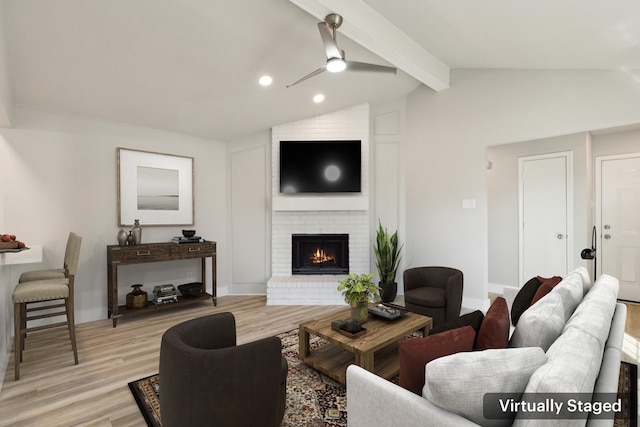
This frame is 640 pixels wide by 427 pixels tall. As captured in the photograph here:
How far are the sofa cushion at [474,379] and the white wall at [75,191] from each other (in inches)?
150

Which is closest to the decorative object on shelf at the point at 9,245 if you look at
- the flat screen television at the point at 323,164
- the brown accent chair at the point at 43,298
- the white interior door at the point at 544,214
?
the brown accent chair at the point at 43,298

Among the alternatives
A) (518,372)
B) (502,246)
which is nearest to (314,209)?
(502,246)

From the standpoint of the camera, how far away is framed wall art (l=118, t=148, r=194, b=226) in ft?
13.2

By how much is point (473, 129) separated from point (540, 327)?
3.25m

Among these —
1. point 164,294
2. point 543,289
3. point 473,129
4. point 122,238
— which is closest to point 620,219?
point 473,129

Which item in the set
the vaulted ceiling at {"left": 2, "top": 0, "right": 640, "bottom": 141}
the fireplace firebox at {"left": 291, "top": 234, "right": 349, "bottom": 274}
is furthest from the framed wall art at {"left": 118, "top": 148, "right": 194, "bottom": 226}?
the fireplace firebox at {"left": 291, "top": 234, "right": 349, "bottom": 274}

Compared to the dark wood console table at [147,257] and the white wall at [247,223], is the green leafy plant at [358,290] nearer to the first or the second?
the dark wood console table at [147,257]

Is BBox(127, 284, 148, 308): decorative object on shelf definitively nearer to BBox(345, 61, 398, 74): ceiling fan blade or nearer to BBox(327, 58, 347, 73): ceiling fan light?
BBox(327, 58, 347, 73): ceiling fan light

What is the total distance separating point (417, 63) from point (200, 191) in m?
3.42

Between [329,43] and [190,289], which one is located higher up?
[329,43]

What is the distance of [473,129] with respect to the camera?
4113 mm

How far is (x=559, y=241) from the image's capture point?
447 cm

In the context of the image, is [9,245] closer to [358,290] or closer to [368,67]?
[358,290]

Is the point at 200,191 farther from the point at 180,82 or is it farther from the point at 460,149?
the point at 460,149
